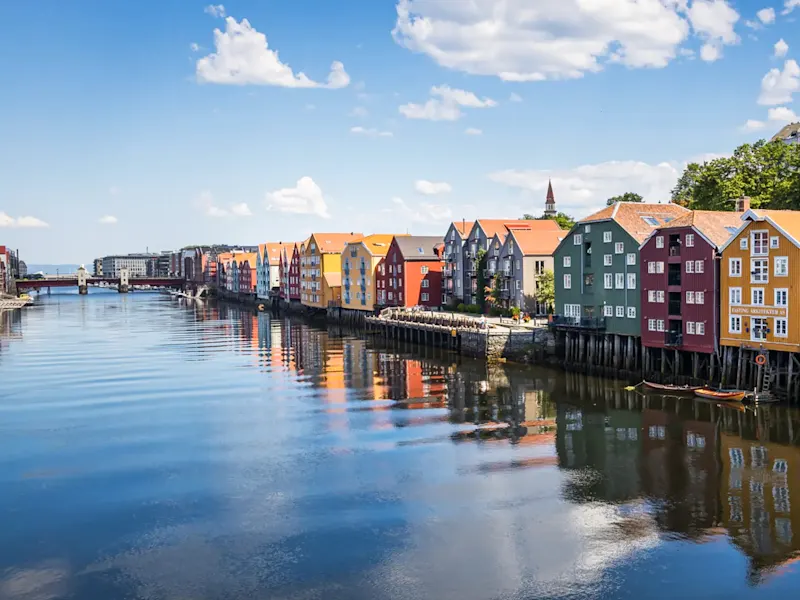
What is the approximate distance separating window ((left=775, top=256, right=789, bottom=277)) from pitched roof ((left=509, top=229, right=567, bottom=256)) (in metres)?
36.2

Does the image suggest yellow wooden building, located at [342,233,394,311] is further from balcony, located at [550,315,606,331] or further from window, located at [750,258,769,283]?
window, located at [750,258,769,283]

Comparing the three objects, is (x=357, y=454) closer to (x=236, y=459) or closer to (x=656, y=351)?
(x=236, y=459)

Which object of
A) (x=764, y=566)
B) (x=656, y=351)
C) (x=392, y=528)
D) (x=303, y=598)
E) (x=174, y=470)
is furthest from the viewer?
(x=656, y=351)

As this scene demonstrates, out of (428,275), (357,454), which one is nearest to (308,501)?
(357,454)

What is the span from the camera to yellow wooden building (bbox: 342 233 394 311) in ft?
374

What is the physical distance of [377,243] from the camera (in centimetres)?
11844

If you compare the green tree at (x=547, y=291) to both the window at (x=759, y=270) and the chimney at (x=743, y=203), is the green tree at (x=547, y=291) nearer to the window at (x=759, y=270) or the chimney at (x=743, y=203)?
the chimney at (x=743, y=203)

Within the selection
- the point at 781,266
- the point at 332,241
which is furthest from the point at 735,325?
the point at 332,241

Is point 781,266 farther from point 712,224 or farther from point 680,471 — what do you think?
point 680,471

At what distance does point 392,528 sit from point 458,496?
170 inches

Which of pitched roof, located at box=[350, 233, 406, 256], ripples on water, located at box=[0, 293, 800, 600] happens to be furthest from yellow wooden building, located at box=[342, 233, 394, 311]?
ripples on water, located at box=[0, 293, 800, 600]

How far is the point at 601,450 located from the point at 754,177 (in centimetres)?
4556

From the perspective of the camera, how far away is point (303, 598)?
74.9 ft

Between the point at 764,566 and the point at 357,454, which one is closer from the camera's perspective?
the point at 764,566
